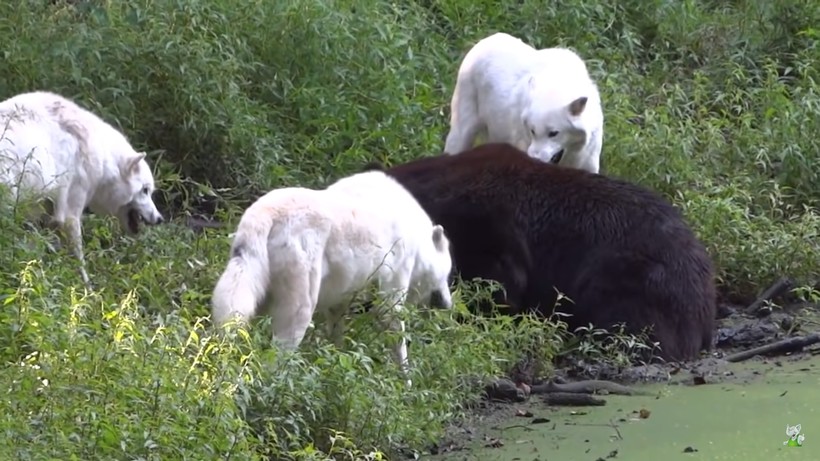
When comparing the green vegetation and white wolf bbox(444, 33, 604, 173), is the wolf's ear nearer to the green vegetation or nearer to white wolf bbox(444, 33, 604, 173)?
the green vegetation

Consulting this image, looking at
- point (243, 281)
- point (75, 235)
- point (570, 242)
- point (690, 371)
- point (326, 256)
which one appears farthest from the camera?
point (570, 242)

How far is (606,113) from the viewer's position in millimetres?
11000

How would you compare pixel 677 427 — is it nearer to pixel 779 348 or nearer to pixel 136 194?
pixel 779 348

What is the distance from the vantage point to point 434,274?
25.1 ft

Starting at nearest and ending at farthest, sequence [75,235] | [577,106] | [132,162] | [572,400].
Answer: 1. [572,400]
2. [75,235]
3. [132,162]
4. [577,106]

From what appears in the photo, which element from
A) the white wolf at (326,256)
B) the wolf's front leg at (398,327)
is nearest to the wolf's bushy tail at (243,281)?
the white wolf at (326,256)

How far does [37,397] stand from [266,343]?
122cm

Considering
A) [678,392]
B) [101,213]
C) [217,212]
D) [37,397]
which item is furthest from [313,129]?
[37,397]

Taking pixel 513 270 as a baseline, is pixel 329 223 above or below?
above

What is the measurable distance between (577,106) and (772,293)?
1.51 metres

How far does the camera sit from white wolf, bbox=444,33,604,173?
9.52m

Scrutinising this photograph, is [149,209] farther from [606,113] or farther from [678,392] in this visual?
[606,113]

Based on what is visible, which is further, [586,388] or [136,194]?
[136,194]

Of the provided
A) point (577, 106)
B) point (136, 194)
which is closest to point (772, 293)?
point (577, 106)
